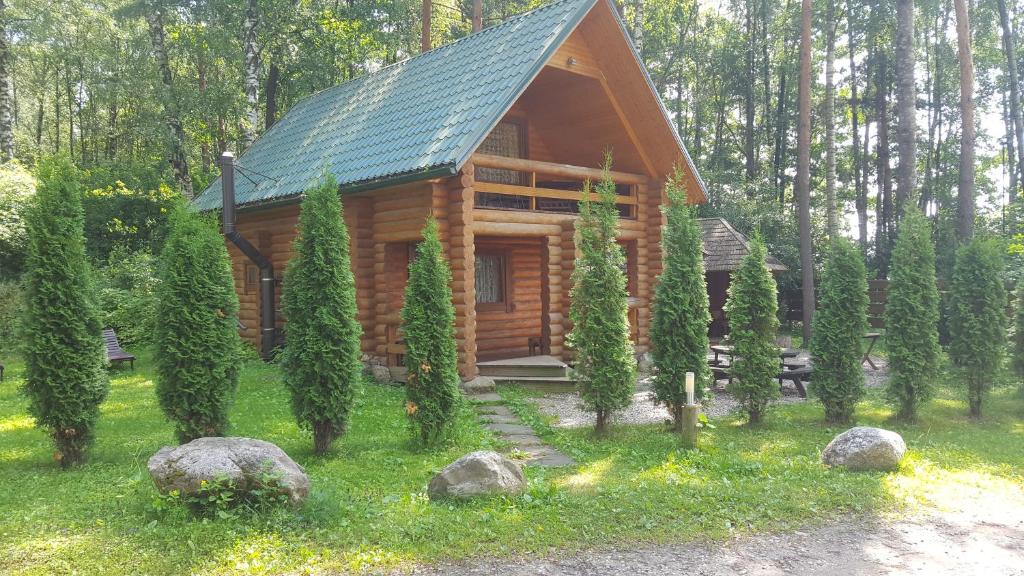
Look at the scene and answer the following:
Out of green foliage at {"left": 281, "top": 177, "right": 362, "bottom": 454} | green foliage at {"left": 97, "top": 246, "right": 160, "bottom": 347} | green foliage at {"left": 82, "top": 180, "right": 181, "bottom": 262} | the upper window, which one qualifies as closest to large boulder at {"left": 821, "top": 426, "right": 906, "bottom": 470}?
green foliage at {"left": 281, "top": 177, "right": 362, "bottom": 454}

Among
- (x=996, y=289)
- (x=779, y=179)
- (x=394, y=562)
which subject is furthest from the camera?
(x=779, y=179)

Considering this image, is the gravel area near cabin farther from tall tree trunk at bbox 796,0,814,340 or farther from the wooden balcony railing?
tall tree trunk at bbox 796,0,814,340

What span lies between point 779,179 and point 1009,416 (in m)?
23.4

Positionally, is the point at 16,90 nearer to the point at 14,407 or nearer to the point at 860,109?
the point at 14,407

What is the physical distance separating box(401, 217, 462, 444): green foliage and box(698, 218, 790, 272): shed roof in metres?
13.9

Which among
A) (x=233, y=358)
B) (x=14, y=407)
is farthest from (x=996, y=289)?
(x=14, y=407)

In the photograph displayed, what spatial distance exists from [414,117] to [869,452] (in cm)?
914

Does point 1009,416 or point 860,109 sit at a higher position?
point 860,109

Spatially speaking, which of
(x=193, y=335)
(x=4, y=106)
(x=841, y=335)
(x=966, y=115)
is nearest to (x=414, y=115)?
(x=193, y=335)

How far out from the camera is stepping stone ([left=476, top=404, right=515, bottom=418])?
948cm

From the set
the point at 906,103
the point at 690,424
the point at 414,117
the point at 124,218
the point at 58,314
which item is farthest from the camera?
the point at 124,218

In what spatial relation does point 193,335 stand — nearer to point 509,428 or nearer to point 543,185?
point 509,428

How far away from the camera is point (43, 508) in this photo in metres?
5.19

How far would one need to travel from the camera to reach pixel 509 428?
340 inches
